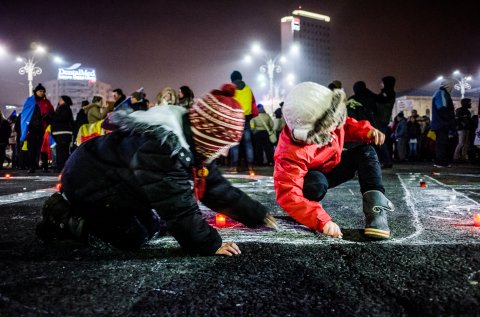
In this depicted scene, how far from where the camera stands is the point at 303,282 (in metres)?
2.00

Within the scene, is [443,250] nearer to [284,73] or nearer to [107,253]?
[107,253]

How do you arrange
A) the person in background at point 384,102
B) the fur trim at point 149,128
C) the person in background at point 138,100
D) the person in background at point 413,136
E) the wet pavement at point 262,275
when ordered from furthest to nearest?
1. the person in background at point 413,136
2. the person in background at point 384,102
3. the person in background at point 138,100
4. the fur trim at point 149,128
5. the wet pavement at point 262,275

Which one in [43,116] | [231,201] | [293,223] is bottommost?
[293,223]

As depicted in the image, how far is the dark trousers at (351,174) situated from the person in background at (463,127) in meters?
10.9

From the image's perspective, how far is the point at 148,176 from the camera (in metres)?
2.26

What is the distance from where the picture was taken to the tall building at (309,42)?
12362 cm

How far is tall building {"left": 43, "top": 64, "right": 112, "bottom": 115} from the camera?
249 ft

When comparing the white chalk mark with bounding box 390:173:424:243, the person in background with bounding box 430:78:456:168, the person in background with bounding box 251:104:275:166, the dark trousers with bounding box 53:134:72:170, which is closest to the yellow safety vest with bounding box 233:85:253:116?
the person in background with bounding box 251:104:275:166

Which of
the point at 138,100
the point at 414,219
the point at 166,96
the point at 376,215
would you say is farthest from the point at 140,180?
the point at 138,100

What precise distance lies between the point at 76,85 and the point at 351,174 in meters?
102

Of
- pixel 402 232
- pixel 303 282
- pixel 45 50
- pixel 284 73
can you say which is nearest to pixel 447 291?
pixel 303 282

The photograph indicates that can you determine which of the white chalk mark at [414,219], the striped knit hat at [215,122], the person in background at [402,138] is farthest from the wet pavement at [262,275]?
the person in background at [402,138]

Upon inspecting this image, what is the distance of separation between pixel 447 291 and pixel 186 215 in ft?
4.37

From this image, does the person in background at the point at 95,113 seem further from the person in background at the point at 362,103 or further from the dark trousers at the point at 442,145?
the dark trousers at the point at 442,145
